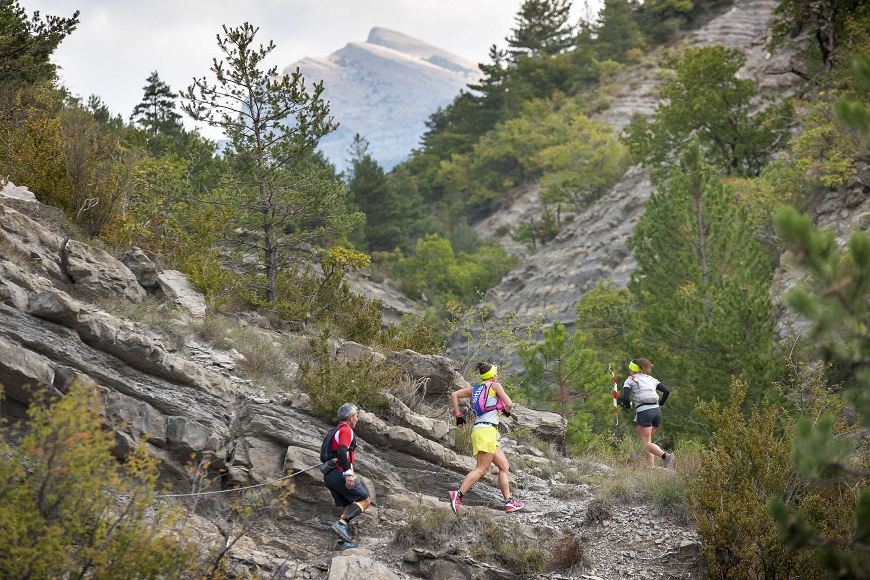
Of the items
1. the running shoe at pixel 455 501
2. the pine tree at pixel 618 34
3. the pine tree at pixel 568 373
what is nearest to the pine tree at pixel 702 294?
the pine tree at pixel 568 373

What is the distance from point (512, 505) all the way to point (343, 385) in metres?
2.77

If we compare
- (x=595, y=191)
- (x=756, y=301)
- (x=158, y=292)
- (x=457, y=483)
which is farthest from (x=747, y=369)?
(x=595, y=191)

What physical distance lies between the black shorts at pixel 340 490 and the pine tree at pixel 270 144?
7764mm

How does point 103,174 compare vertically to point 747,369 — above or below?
Answer: above

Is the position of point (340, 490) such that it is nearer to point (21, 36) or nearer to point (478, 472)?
point (478, 472)

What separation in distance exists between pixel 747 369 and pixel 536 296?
846 inches

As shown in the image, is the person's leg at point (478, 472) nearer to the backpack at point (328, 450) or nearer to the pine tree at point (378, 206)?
the backpack at point (328, 450)

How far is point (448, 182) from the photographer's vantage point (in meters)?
60.4

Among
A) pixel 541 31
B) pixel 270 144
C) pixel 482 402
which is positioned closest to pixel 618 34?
pixel 541 31

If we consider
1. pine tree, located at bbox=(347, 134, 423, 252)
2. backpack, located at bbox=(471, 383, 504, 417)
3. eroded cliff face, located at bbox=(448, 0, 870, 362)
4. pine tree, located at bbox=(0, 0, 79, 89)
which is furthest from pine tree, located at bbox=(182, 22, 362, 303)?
pine tree, located at bbox=(347, 134, 423, 252)

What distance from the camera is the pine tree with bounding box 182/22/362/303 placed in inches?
625

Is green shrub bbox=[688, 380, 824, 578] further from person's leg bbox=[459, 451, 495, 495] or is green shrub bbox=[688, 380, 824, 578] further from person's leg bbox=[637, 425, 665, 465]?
person's leg bbox=[459, 451, 495, 495]

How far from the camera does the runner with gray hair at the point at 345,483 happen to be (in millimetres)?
8352

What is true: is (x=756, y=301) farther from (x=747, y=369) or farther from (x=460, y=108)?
(x=460, y=108)
